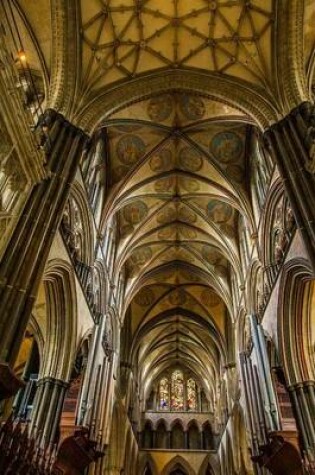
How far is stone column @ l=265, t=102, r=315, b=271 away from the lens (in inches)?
332

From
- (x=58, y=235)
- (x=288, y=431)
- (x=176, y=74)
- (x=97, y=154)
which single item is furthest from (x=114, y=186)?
(x=288, y=431)

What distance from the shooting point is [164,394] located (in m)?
29.9

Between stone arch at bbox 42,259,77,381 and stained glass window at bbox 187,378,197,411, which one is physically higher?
stained glass window at bbox 187,378,197,411

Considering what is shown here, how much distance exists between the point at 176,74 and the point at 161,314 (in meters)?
15.5

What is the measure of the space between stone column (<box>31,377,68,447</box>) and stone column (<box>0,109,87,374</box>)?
3.62m

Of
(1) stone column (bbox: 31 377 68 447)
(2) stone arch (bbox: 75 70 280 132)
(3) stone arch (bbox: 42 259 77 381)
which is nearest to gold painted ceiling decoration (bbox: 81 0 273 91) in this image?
(2) stone arch (bbox: 75 70 280 132)

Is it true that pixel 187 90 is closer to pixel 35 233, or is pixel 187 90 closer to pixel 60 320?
pixel 35 233

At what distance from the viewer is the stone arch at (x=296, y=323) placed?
10.2 meters

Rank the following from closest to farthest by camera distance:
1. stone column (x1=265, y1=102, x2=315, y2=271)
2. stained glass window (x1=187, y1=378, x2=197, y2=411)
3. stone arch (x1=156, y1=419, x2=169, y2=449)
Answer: stone column (x1=265, y1=102, x2=315, y2=271) → stone arch (x1=156, y1=419, x2=169, y2=449) → stained glass window (x1=187, y1=378, x2=197, y2=411)

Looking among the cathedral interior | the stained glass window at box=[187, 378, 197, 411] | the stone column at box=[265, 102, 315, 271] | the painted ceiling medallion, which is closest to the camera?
the cathedral interior

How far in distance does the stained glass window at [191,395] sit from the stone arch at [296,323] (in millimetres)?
20922

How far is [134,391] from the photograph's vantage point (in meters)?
24.5

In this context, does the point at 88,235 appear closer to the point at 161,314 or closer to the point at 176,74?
the point at 176,74

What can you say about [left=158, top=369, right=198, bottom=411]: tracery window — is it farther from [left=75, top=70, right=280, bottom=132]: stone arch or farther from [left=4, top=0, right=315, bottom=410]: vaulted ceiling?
[left=75, top=70, right=280, bottom=132]: stone arch
